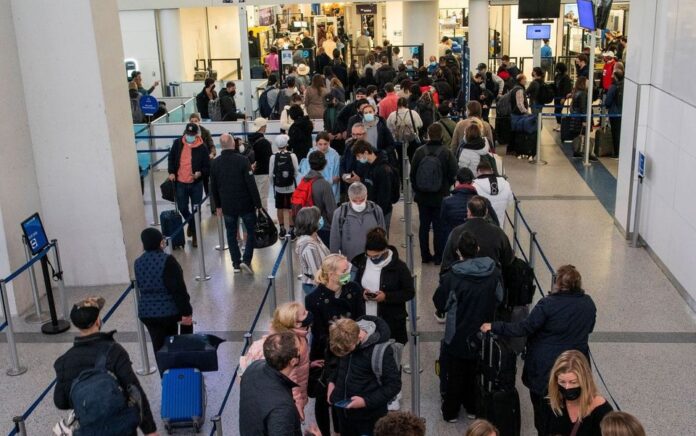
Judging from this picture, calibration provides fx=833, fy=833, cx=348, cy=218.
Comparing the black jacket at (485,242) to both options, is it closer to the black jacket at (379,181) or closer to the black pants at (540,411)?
the black pants at (540,411)

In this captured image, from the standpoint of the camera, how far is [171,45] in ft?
71.5

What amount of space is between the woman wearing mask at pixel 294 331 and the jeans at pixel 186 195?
5415 millimetres

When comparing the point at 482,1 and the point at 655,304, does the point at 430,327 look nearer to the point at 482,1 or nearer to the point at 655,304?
the point at 655,304

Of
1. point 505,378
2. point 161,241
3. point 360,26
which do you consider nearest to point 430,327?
point 505,378

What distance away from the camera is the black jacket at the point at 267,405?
4.08m

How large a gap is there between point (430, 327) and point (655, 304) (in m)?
2.42

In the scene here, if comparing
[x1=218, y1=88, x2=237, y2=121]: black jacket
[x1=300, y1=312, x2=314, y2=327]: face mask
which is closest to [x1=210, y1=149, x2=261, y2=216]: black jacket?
[x1=300, y1=312, x2=314, y2=327]: face mask

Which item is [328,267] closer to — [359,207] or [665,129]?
[359,207]

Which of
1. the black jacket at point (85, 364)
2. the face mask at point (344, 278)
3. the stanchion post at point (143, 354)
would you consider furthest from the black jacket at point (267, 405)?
the stanchion post at point (143, 354)

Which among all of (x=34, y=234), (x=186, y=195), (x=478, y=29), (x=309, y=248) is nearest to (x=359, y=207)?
(x=309, y=248)

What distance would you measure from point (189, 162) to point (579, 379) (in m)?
6.86

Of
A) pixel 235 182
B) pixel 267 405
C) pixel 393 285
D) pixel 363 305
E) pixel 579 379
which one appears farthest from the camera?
pixel 235 182

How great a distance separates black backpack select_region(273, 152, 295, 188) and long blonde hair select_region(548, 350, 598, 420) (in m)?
5.67

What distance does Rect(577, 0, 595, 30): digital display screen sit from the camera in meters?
13.6
